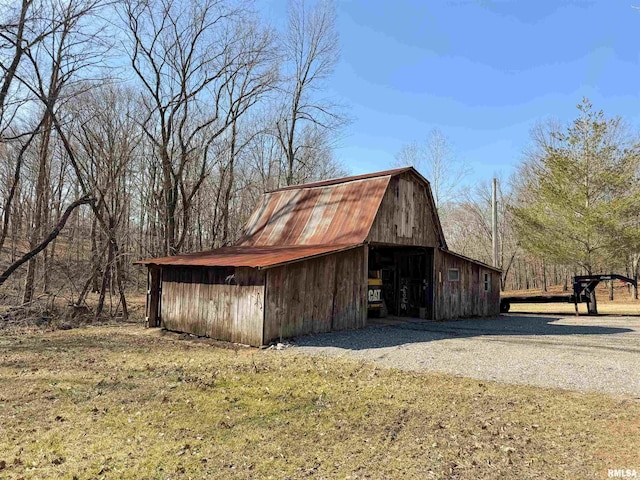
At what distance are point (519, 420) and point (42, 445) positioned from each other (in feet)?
18.5

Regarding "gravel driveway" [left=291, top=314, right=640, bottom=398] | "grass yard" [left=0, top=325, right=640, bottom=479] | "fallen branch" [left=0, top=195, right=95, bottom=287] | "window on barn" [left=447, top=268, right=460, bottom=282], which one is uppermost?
"fallen branch" [left=0, top=195, right=95, bottom=287]

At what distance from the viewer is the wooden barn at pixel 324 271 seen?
11570mm

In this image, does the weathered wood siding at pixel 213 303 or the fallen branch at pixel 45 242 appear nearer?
the weathered wood siding at pixel 213 303

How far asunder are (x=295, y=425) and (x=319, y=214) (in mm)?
10830

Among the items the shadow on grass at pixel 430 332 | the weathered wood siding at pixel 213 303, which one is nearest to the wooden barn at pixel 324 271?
the weathered wood siding at pixel 213 303

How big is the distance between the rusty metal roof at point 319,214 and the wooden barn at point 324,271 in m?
0.05

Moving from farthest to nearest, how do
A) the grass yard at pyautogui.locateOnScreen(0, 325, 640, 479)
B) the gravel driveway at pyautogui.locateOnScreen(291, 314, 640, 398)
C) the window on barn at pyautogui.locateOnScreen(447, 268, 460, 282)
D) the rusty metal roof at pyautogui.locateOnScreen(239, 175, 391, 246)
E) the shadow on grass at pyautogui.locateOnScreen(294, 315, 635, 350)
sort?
the window on barn at pyautogui.locateOnScreen(447, 268, 460, 282)
the rusty metal roof at pyautogui.locateOnScreen(239, 175, 391, 246)
the shadow on grass at pyautogui.locateOnScreen(294, 315, 635, 350)
the gravel driveway at pyautogui.locateOnScreen(291, 314, 640, 398)
the grass yard at pyautogui.locateOnScreen(0, 325, 640, 479)

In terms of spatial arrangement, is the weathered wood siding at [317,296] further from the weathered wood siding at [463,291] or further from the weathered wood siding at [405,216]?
the weathered wood siding at [463,291]

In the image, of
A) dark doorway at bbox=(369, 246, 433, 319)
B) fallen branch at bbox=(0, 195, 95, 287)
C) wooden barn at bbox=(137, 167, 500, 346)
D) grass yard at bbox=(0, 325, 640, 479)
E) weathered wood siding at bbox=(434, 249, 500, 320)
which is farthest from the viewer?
dark doorway at bbox=(369, 246, 433, 319)

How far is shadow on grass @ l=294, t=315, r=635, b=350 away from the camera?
11.4 metres

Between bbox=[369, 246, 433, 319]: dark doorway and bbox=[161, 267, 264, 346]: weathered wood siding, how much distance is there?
6.23 m

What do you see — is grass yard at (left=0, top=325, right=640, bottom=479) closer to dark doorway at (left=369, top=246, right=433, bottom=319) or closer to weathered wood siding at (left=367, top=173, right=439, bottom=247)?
weathered wood siding at (left=367, top=173, right=439, bottom=247)

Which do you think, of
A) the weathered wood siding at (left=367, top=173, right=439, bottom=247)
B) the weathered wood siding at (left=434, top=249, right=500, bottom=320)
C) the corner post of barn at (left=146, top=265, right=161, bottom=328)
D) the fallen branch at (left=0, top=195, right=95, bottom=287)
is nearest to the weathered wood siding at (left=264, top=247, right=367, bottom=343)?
the weathered wood siding at (left=367, top=173, right=439, bottom=247)

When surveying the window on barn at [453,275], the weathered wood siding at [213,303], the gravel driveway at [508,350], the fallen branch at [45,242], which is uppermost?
the fallen branch at [45,242]
